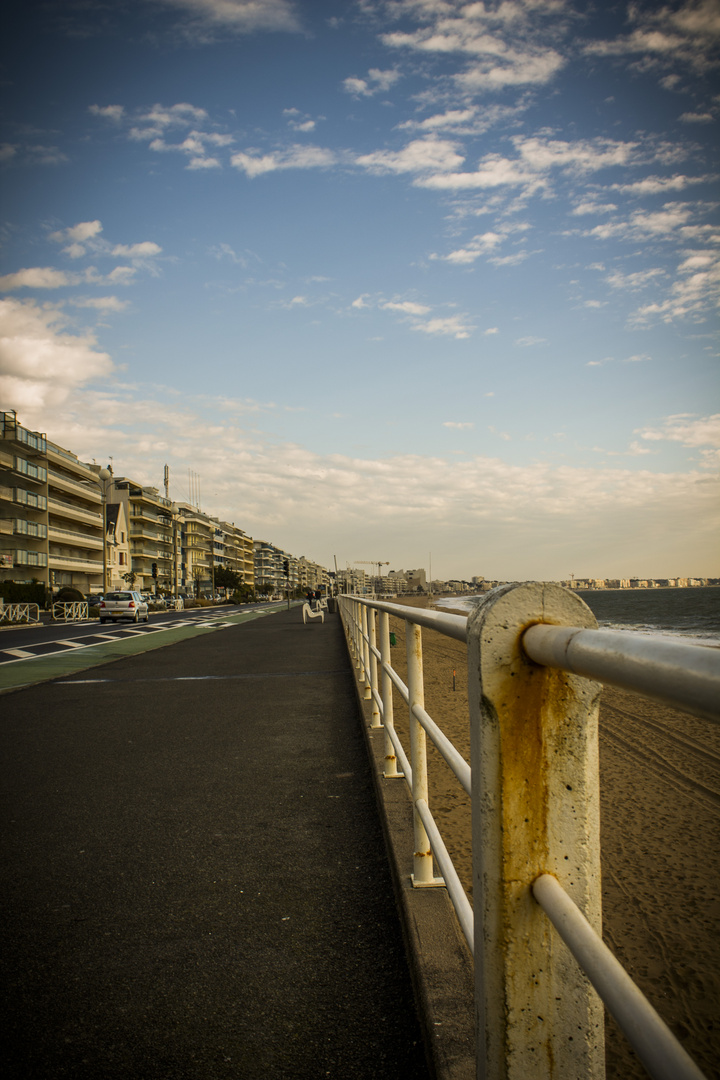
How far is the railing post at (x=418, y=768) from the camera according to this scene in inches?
93.8

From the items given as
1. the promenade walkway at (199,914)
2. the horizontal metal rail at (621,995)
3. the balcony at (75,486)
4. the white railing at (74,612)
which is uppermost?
the balcony at (75,486)

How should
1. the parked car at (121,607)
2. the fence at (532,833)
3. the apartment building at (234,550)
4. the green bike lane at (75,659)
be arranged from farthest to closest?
the apartment building at (234,550) < the parked car at (121,607) < the green bike lane at (75,659) < the fence at (532,833)

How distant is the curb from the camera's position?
1520 mm

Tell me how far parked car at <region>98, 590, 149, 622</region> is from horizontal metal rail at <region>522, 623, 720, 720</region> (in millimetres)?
28737

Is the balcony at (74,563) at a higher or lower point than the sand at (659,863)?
higher

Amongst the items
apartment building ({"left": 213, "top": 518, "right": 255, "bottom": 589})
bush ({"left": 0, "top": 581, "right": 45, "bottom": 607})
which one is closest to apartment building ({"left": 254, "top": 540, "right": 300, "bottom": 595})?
apartment building ({"left": 213, "top": 518, "right": 255, "bottom": 589})

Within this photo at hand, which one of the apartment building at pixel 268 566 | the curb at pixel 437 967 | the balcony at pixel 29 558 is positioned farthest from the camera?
the apartment building at pixel 268 566

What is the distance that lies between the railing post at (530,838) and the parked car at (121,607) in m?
28.6

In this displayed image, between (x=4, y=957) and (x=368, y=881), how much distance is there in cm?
133

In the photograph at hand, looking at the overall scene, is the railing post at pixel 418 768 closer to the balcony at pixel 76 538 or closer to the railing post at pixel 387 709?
the railing post at pixel 387 709

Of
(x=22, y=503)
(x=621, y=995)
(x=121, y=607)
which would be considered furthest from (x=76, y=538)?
(x=621, y=995)

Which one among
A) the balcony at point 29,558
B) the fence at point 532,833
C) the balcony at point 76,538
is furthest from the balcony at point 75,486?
the fence at point 532,833

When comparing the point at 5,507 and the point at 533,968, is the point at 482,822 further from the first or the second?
the point at 5,507

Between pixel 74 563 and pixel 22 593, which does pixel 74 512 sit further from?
pixel 22 593
